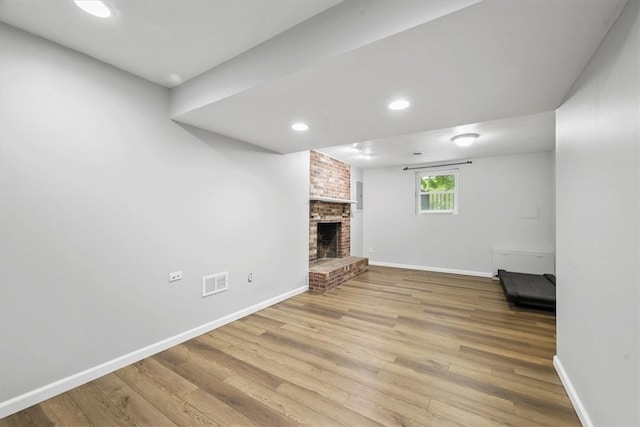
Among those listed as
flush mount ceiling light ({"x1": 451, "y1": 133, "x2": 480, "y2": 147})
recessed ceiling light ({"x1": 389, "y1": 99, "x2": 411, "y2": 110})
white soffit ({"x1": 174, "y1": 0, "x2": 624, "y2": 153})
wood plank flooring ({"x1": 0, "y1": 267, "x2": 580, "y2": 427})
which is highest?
flush mount ceiling light ({"x1": 451, "y1": 133, "x2": 480, "y2": 147})

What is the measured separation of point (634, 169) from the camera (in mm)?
1086

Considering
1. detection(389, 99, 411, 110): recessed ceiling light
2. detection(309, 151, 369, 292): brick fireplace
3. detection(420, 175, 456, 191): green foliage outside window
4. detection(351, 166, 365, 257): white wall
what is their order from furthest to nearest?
detection(351, 166, 365, 257): white wall, detection(420, 175, 456, 191): green foliage outside window, detection(309, 151, 369, 292): brick fireplace, detection(389, 99, 411, 110): recessed ceiling light

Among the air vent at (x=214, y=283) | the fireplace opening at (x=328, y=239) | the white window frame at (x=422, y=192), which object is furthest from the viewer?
the fireplace opening at (x=328, y=239)

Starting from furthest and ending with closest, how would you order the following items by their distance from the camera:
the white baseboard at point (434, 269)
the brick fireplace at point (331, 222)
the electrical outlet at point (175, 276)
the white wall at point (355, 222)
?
the white wall at point (355, 222) < the white baseboard at point (434, 269) < the brick fireplace at point (331, 222) < the electrical outlet at point (175, 276)

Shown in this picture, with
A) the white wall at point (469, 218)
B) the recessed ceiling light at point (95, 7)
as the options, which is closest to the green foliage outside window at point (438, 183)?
the white wall at point (469, 218)

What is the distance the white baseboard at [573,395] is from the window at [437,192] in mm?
3887

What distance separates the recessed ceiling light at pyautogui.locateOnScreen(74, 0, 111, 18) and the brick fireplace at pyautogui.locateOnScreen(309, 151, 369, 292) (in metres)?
3.32

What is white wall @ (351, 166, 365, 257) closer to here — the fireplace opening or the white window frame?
the fireplace opening

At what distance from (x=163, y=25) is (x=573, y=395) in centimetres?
354

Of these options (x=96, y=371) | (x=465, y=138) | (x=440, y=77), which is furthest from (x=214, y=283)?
(x=465, y=138)

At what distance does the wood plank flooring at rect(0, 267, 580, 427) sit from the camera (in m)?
1.64

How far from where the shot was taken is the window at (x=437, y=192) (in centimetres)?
566

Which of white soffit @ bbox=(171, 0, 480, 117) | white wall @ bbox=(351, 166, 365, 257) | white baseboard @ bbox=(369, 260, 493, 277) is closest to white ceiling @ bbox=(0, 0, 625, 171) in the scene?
white soffit @ bbox=(171, 0, 480, 117)

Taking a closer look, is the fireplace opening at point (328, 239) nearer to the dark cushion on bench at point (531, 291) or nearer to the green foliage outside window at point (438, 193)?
the green foliage outside window at point (438, 193)
